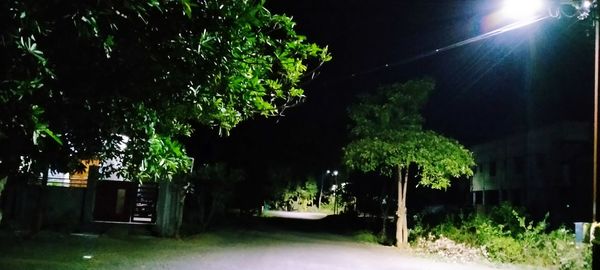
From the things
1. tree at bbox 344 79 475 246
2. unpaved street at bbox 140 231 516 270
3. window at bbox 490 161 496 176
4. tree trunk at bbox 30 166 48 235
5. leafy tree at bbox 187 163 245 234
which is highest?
window at bbox 490 161 496 176

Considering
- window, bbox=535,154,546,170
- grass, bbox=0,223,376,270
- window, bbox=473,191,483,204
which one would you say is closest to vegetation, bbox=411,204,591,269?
grass, bbox=0,223,376,270

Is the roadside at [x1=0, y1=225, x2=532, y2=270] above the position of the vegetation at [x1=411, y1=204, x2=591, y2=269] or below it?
below

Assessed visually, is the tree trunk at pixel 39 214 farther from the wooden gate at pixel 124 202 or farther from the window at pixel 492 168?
the window at pixel 492 168

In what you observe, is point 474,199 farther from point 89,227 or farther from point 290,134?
point 89,227

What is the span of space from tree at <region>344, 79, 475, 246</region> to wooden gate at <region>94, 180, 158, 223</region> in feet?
26.7

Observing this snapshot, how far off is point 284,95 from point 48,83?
2943 mm

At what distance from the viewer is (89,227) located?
18.1 metres

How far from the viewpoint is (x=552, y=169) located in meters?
41.2

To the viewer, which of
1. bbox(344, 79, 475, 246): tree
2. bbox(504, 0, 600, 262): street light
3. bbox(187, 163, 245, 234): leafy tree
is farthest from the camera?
bbox(187, 163, 245, 234): leafy tree

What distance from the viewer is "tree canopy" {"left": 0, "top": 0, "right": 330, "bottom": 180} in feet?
10.7

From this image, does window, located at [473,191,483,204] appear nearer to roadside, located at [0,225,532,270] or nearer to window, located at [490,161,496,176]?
window, located at [490,161,496,176]

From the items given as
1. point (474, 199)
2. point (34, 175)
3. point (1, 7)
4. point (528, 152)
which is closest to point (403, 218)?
point (34, 175)

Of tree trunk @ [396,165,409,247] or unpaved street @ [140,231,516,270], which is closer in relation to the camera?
unpaved street @ [140,231,516,270]

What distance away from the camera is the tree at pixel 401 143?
1800 centimetres
